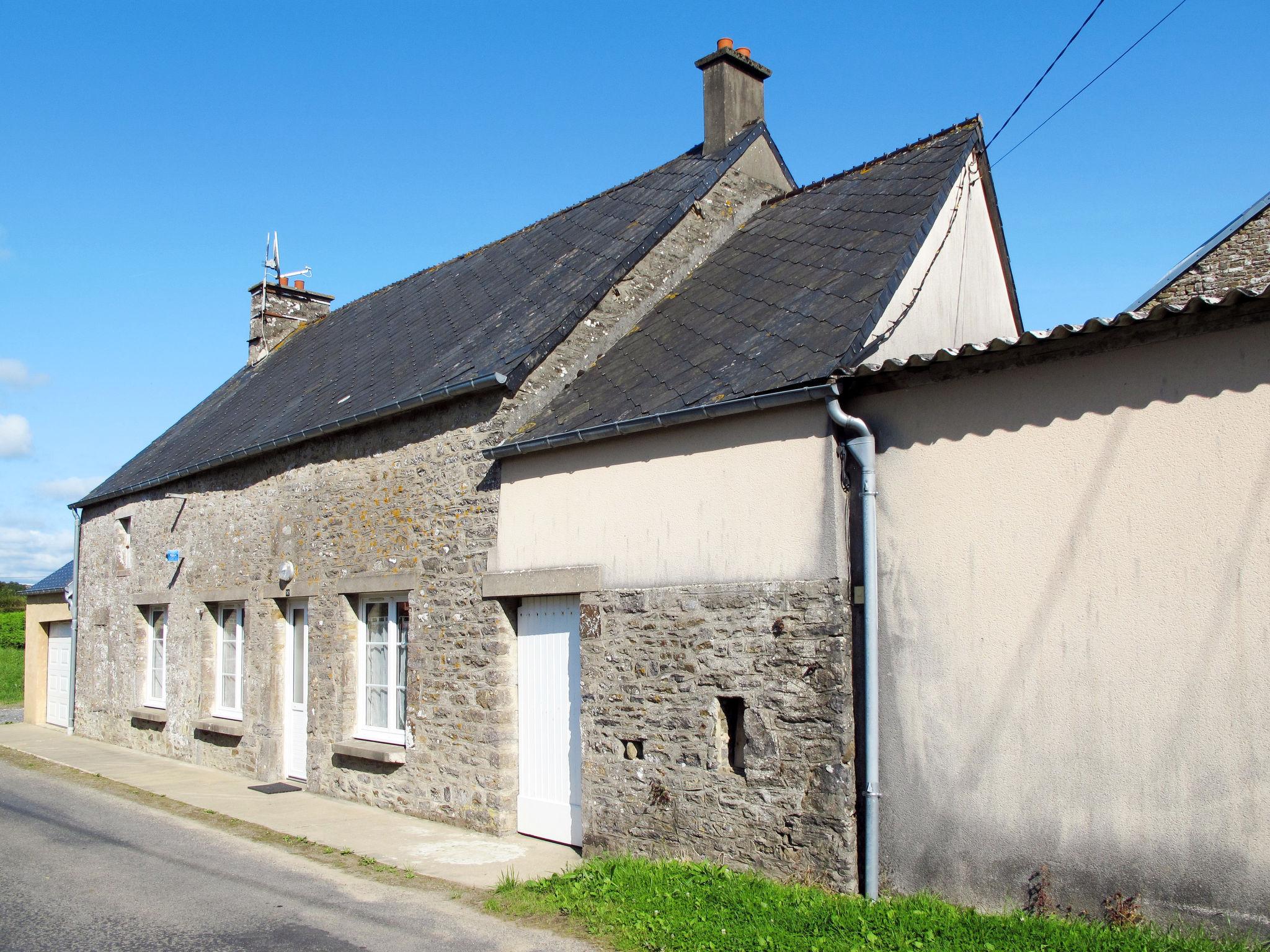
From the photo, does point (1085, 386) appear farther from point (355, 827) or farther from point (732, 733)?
point (355, 827)

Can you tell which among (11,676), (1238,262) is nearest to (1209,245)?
(1238,262)

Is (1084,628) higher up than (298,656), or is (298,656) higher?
(1084,628)

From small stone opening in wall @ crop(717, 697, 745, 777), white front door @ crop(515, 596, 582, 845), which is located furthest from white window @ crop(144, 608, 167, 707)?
small stone opening in wall @ crop(717, 697, 745, 777)

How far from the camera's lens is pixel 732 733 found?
6645 millimetres

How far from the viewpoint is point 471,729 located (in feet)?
28.3

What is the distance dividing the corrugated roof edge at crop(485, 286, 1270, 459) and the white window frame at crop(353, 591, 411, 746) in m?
2.36

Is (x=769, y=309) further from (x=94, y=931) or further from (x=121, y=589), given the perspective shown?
(x=121, y=589)

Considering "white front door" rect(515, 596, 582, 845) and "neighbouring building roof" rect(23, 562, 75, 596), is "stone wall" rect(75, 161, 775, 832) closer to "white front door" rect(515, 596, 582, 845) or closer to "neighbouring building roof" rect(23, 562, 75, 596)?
"white front door" rect(515, 596, 582, 845)

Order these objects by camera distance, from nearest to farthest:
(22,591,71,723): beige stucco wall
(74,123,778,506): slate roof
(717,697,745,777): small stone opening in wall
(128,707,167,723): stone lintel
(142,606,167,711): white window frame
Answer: (717,697,745,777): small stone opening in wall → (74,123,778,506): slate roof → (128,707,167,723): stone lintel → (142,606,167,711): white window frame → (22,591,71,723): beige stucco wall

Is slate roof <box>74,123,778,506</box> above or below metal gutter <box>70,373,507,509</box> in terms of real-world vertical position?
above

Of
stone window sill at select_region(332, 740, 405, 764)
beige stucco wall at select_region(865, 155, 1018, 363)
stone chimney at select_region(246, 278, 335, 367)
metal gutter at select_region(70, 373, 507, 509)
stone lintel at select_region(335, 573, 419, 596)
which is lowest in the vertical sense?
stone window sill at select_region(332, 740, 405, 764)

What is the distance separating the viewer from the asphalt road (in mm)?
5570

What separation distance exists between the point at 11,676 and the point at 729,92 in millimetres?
26249

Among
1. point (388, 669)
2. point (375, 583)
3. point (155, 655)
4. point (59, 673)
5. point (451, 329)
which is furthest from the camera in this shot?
point (59, 673)
